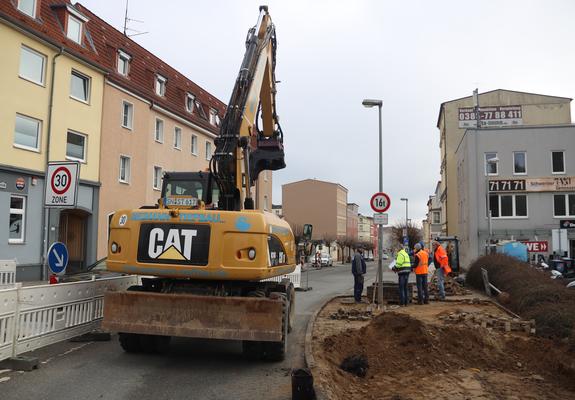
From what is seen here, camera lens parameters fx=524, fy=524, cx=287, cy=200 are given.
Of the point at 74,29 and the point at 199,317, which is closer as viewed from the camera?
the point at 199,317

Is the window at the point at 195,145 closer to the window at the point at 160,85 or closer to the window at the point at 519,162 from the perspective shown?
the window at the point at 160,85

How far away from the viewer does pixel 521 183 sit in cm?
3531

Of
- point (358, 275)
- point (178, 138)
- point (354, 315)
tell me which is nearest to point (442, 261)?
point (358, 275)

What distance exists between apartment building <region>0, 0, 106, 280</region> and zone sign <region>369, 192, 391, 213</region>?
420 inches

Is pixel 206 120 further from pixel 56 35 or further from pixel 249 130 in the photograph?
pixel 249 130

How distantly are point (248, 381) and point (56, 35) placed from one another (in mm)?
20109

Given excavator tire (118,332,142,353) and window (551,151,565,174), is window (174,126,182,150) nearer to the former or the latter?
window (551,151,565,174)

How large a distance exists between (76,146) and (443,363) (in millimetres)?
19716

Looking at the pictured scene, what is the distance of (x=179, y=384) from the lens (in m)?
6.38

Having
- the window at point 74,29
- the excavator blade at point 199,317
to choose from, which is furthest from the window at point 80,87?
the excavator blade at point 199,317

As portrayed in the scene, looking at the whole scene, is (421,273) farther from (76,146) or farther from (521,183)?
(521,183)

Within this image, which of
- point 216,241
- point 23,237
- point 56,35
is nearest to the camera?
point 216,241

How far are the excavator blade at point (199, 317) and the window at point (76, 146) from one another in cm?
1680

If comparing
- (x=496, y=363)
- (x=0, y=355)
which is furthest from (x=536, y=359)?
(x=0, y=355)
